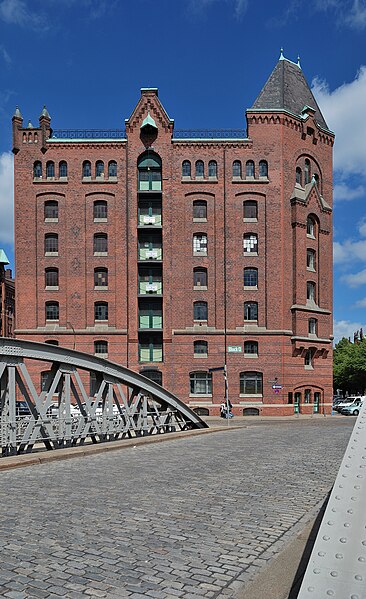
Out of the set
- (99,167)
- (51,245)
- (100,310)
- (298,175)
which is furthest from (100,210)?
(298,175)

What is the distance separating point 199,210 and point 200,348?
10.0m

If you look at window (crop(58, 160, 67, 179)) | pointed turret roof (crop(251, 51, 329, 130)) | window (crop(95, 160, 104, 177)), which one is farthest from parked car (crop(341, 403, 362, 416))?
window (crop(58, 160, 67, 179))

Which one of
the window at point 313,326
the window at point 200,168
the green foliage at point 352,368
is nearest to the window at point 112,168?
the window at point 200,168

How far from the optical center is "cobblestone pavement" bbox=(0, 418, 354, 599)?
188 inches

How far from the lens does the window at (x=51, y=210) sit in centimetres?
4241

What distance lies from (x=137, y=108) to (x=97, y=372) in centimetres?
2991

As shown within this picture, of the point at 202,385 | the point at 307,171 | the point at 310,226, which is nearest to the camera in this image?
the point at 202,385

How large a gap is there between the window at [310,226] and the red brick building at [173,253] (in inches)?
35.0

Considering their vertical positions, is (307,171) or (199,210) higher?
(307,171)

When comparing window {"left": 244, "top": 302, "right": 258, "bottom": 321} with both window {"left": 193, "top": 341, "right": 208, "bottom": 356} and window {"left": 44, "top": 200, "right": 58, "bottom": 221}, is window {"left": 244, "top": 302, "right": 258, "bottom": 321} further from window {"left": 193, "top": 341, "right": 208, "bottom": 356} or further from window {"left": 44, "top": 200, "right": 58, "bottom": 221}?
window {"left": 44, "top": 200, "right": 58, "bottom": 221}

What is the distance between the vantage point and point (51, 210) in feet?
139

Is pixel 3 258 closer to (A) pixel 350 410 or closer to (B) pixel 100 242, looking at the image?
(B) pixel 100 242

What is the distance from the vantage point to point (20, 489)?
9.09 m

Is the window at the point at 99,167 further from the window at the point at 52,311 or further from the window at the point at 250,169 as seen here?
the window at the point at 250,169
